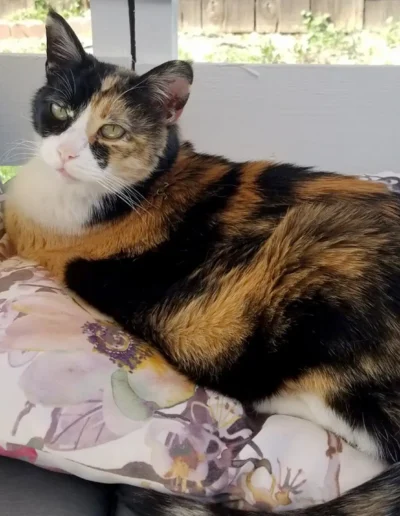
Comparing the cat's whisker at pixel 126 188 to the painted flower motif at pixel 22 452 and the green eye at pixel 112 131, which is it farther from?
the painted flower motif at pixel 22 452

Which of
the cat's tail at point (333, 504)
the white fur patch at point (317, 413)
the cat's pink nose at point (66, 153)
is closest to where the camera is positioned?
the cat's tail at point (333, 504)

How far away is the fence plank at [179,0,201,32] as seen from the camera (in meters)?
1.55

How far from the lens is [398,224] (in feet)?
3.11

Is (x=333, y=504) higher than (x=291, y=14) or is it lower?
lower

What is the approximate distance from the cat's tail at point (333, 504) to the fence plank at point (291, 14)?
1224 millimetres

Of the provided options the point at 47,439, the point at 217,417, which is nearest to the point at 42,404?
the point at 47,439

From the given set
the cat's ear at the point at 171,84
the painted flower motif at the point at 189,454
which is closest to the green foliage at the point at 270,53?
the cat's ear at the point at 171,84

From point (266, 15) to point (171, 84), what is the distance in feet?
2.32

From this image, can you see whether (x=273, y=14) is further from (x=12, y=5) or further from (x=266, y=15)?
(x=12, y=5)

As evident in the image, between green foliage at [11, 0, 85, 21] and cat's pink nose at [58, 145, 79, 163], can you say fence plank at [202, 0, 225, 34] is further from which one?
cat's pink nose at [58, 145, 79, 163]

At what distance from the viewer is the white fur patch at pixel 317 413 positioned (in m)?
0.80

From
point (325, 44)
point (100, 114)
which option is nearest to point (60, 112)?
point (100, 114)

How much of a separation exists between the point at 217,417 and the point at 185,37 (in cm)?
111

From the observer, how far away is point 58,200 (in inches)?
41.7
